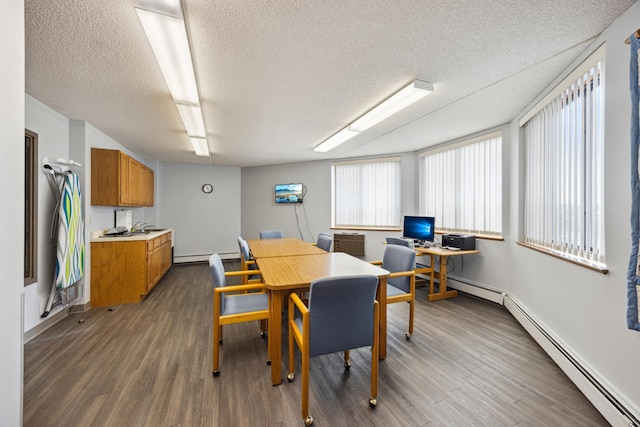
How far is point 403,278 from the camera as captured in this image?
8.74 ft

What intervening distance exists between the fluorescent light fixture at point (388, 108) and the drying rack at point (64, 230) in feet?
11.2

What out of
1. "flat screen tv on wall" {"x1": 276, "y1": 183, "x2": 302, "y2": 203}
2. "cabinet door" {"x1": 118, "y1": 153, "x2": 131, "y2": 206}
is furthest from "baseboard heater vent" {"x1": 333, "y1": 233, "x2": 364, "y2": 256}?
"cabinet door" {"x1": 118, "y1": 153, "x2": 131, "y2": 206}

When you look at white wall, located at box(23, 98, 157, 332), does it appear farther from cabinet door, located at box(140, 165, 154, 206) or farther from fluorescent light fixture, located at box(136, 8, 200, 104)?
fluorescent light fixture, located at box(136, 8, 200, 104)

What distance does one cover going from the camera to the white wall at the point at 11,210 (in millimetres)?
1103

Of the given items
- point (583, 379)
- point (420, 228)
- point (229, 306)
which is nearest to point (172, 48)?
point (229, 306)

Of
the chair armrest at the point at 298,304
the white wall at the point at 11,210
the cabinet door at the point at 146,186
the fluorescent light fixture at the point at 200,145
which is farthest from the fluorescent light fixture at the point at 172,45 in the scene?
the cabinet door at the point at 146,186

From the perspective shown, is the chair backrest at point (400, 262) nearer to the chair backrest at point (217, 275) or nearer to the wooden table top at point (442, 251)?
the wooden table top at point (442, 251)

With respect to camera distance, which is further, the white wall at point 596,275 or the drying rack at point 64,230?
the drying rack at point 64,230

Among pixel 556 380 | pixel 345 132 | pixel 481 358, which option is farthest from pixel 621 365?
pixel 345 132

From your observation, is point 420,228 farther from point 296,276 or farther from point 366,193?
point 296,276

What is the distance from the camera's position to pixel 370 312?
5.42 feet

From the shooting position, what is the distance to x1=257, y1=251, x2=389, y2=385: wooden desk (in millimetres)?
1855

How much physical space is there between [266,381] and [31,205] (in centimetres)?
299

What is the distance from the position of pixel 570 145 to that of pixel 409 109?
151 centimetres
